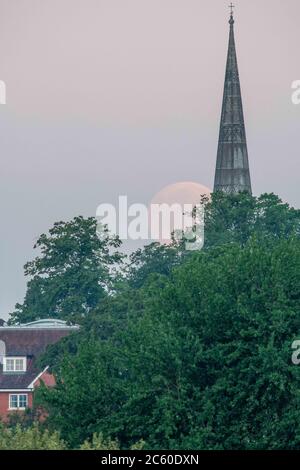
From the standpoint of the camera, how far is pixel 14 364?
548 ft

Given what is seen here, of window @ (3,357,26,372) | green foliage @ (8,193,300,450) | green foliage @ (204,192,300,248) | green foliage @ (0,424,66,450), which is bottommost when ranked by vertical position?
green foliage @ (0,424,66,450)

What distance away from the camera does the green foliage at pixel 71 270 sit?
576 feet

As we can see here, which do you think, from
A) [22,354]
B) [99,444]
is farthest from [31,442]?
[22,354]

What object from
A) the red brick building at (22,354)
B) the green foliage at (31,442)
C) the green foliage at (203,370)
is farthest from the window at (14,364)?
the green foliage at (31,442)

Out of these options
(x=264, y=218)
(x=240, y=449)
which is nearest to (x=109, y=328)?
(x=264, y=218)

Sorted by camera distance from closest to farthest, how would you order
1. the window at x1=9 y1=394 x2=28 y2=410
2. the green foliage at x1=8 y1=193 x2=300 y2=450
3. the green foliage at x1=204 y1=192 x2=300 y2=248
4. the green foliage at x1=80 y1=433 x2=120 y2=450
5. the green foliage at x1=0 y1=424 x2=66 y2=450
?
1. the green foliage at x1=80 y1=433 x2=120 y2=450
2. the green foliage at x1=0 y1=424 x2=66 y2=450
3. the green foliage at x1=8 y1=193 x2=300 y2=450
4. the window at x1=9 y1=394 x2=28 y2=410
5. the green foliage at x1=204 y1=192 x2=300 y2=248

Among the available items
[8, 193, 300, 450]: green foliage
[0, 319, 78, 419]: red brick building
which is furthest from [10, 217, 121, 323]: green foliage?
[8, 193, 300, 450]: green foliage

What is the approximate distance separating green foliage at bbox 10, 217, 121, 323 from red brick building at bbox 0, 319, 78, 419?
20.3 ft

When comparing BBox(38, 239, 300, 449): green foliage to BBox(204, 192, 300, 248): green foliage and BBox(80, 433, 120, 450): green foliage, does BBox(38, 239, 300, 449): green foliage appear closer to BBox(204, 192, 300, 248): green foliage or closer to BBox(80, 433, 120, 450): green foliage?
BBox(80, 433, 120, 450): green foliage

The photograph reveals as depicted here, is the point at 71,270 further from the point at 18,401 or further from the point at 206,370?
the point at 206,370

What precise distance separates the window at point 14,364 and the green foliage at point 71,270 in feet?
26.4

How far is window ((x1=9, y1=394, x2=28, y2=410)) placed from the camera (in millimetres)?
162000

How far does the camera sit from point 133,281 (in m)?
178

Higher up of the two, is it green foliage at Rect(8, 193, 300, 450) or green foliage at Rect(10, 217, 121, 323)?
green foliage at Rect(10, 217, 121, 323)
